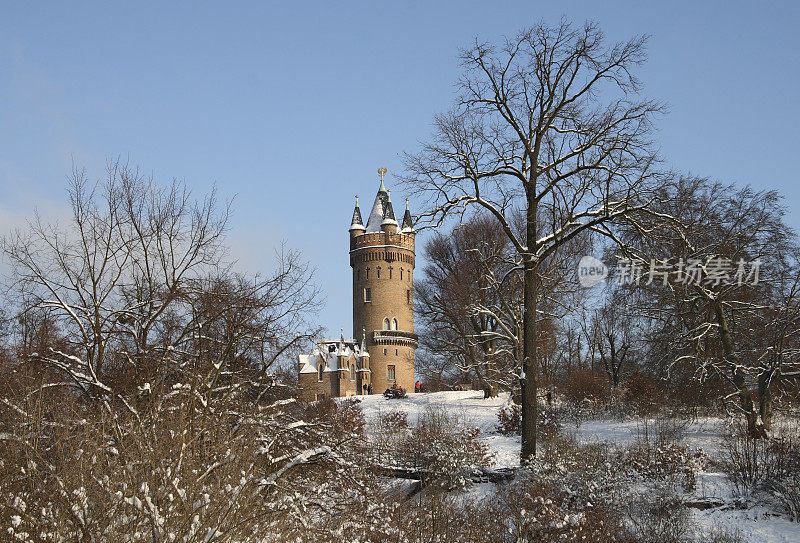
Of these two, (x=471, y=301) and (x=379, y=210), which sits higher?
(x=379, y=210)

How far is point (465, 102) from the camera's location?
13.7 meters

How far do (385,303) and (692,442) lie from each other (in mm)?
45624

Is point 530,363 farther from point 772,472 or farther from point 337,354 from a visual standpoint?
point 337,354

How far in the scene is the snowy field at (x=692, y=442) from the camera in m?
9.98

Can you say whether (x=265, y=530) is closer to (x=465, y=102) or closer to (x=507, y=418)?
Answer: (x=465, y=102)

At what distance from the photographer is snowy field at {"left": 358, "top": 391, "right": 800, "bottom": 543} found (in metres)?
9.98

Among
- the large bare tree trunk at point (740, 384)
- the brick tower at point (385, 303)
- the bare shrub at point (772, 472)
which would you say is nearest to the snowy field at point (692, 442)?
the bare shrub at point (772, 472)

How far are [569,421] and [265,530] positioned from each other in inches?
584

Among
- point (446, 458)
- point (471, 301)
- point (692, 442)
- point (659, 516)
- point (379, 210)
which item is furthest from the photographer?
point (379, 210)

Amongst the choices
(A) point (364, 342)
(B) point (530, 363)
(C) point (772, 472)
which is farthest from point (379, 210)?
(C) point (772, 472)

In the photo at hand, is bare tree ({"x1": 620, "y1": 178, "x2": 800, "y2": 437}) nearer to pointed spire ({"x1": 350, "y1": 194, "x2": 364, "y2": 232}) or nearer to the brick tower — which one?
the brick tower

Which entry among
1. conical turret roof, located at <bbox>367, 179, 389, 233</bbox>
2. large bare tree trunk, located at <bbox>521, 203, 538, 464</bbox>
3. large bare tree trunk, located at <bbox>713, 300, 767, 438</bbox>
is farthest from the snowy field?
conical turret roof, located at <bbox>367, 179, 389, 233</bbox>

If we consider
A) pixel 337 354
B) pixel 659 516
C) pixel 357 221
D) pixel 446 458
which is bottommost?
pixel 659 516

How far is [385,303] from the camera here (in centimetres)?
5969
